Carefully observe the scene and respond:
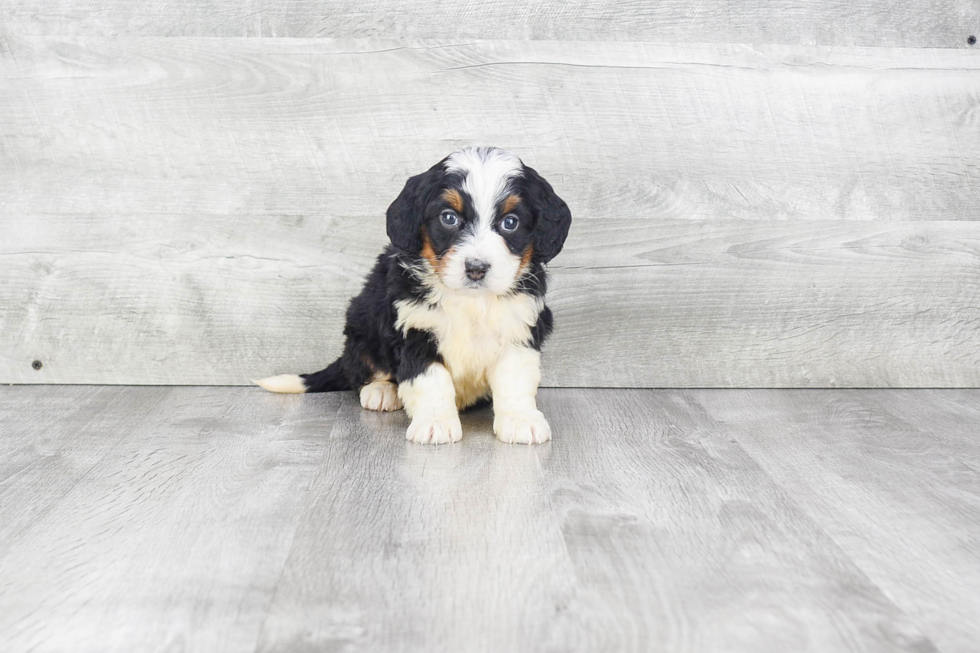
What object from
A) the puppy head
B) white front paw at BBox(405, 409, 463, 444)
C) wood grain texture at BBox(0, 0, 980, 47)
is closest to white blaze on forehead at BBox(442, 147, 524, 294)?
the puppy head

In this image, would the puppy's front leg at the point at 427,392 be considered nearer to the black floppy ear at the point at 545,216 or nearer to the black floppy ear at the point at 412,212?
the black floppy ear at the point at 412,212

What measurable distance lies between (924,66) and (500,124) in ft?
4.77

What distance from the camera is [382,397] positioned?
2.82m

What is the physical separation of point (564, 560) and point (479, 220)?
95cm

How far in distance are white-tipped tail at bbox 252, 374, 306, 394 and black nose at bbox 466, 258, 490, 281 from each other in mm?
1011

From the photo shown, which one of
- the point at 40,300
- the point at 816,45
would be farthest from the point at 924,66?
the point at 40,300

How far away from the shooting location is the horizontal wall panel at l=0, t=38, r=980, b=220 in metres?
3.09

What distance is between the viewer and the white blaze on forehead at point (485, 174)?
2.31 m

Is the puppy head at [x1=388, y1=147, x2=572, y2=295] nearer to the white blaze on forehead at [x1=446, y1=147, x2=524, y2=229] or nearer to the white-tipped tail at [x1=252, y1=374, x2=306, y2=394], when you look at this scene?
the white blaze on forehead at [x1=446, y1=147, x2=524, y2=229]

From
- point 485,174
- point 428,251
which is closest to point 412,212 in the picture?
point 428,251

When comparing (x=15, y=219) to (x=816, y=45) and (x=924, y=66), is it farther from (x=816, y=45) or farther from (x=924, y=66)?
(x=924, y=66)

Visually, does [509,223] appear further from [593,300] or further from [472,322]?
[593,300]

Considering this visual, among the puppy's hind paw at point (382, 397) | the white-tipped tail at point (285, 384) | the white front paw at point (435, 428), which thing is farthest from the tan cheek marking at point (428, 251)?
the white-tipped tail at point (285, 384)

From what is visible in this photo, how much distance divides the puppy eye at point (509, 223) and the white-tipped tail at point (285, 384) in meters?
1.04
